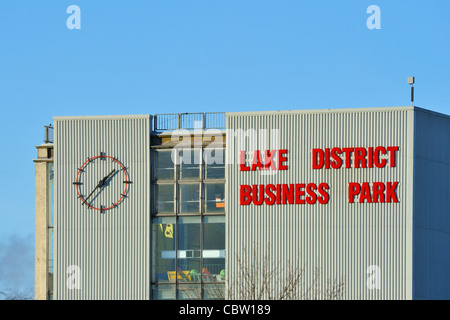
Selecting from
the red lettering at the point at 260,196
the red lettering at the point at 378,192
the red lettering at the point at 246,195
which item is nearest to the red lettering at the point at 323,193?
the red lettering at the point at 378,192

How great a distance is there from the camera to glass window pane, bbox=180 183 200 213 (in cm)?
6138

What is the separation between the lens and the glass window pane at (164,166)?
202ft

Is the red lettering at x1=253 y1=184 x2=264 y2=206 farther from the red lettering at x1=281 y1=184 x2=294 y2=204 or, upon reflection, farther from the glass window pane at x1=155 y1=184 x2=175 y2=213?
the glass window pane at x1=155 y1=184 x2=175 y2=213

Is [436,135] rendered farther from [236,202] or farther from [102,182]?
[102,182]

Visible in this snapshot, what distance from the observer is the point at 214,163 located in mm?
61375

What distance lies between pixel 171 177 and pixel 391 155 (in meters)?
13.1

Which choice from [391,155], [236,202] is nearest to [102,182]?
[236,202]

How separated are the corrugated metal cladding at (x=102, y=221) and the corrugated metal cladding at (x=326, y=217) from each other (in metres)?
5.26

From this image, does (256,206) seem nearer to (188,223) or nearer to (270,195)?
(270,195)

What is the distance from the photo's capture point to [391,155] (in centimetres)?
5891

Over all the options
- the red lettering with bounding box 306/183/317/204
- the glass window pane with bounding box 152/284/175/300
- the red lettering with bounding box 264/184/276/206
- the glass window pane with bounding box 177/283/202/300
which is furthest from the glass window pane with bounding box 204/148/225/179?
A: the glass window pane with bounding box 152/284/175/300

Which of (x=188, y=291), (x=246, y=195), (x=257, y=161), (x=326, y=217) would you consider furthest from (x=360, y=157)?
(x=188, y=291)

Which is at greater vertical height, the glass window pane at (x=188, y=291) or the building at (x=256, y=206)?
the building at (x=256, y=206)

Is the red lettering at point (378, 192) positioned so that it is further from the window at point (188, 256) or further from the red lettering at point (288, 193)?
the window at point (188, 256)
